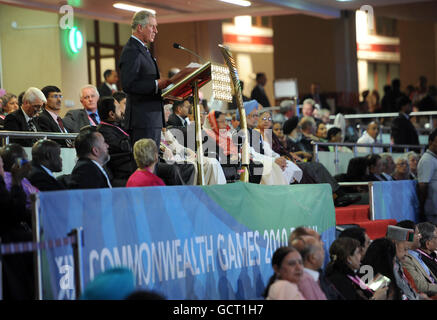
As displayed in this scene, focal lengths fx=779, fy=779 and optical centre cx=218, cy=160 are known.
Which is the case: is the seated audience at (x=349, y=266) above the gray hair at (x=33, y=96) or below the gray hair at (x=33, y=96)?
below

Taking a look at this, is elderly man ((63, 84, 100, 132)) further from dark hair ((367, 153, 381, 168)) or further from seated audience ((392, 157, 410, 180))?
seated audience ((392, 157, 410, 180))

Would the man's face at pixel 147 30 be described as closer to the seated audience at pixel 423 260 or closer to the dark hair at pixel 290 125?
the seated audience at pixel 423 260

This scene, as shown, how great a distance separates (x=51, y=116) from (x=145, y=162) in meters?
3.08

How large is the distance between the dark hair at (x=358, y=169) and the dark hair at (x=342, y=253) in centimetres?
546

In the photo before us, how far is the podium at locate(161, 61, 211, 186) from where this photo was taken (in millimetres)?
7023

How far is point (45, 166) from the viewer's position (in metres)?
6.32

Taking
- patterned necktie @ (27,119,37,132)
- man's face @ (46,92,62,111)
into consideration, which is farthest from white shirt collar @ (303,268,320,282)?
man's face @ (46,92,62,111)

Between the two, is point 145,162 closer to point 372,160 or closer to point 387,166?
point 372,160

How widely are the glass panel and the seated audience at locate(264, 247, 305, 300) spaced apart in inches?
575

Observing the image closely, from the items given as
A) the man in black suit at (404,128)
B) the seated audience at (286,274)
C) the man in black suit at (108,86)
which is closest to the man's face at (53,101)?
the man in black suit at (108,86)

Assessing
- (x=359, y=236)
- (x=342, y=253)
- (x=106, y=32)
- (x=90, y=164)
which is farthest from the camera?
(x=106, y=32)

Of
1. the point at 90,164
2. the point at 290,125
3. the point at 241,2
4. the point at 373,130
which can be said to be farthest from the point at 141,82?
the point at 373,130

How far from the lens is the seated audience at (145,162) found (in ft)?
22.4
